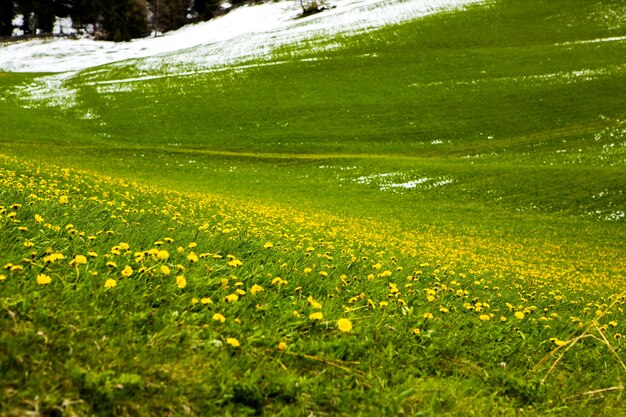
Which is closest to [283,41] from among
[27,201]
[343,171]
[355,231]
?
[343,171]

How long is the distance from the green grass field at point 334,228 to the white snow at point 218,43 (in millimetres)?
6615

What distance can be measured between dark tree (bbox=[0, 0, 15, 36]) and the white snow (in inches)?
523

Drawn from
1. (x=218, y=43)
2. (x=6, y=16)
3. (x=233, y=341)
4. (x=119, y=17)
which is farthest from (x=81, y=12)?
(x=233, y=341)

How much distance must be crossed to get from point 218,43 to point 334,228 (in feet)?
239

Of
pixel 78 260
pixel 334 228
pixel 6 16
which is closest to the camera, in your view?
pixel 78 260

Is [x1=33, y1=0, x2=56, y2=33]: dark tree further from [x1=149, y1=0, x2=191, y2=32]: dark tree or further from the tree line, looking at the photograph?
[x1=149, y1=0, x2=191, y2=32]: dark tree

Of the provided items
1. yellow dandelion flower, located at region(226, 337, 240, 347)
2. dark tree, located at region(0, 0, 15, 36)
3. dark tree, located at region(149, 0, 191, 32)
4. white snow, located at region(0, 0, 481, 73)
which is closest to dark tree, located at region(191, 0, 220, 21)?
dark tree, located at region(149, 0, 191, 32)

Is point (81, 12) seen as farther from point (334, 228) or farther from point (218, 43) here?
point (334, 228)

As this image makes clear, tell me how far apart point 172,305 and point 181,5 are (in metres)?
139

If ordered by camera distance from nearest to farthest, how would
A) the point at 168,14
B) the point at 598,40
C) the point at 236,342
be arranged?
the point at 236,342, the point at 598,40, the point at 168,14

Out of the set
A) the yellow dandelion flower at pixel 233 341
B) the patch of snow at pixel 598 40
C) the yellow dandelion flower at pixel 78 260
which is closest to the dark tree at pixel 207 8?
the patch of snow at pixel 598 40

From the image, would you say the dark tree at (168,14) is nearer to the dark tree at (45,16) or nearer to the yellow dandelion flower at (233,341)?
the dark tree at (45,16)

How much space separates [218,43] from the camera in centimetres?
7925

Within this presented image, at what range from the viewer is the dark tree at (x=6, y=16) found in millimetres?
102438
